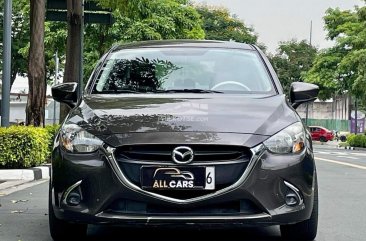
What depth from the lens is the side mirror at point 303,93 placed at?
16.8 ft

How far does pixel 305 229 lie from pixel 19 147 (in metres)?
6.53

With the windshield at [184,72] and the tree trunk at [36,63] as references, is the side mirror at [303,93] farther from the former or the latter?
the tree trunk at [36,63]

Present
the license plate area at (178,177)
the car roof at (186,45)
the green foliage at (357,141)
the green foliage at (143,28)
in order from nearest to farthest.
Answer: the license plate area at (178,177) → the car roof at (186,45) → the green foliage at (143,28) → the green foliage at (357,141)

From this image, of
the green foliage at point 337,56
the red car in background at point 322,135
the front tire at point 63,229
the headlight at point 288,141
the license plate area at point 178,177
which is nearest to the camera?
the license plate area at point 178,177

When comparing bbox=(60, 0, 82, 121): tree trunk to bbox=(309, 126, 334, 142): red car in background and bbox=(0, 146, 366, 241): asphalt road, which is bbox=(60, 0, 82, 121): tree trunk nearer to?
bbox=(0, 146, 366, 241): asphalt road

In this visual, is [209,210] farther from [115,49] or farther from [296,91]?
[115,49]

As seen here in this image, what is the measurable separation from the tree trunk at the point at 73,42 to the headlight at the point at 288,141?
1048cm

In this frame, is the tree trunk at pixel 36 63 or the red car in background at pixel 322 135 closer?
the tree trunk at pixel 36 63

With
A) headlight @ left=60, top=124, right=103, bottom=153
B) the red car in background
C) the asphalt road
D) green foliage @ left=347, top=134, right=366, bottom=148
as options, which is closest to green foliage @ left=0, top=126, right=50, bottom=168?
the asphalt road

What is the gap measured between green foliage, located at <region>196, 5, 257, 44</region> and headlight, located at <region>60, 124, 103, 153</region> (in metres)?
55.1

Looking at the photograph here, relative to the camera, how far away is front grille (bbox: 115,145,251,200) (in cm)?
403

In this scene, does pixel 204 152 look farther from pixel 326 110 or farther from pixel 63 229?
pixel 326 110

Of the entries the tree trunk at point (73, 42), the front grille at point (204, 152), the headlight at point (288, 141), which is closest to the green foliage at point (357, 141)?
the tree trunk at point (73, 42)

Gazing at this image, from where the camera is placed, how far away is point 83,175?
4141mm
